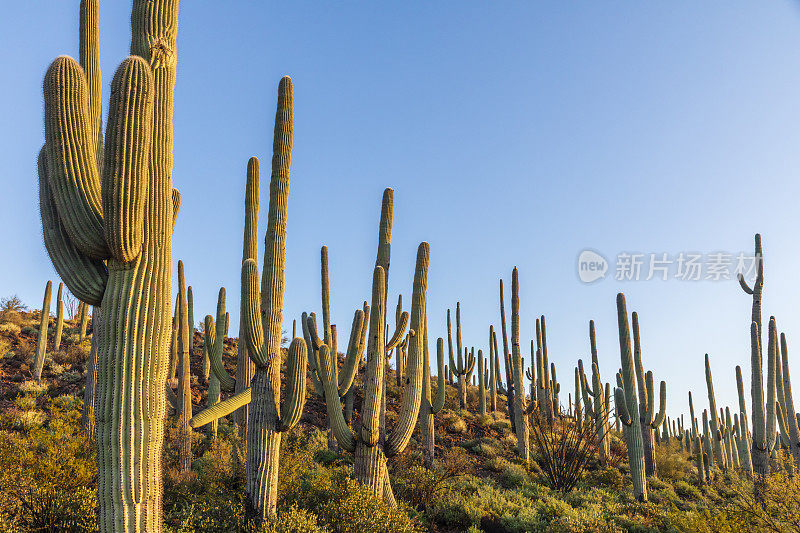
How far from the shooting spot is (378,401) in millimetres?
10367

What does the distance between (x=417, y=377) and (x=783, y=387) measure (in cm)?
1515

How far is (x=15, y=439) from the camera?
33.8 ft

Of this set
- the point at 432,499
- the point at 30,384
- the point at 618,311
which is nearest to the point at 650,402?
the point at 618,311

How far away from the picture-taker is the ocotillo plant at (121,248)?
5.38 meters

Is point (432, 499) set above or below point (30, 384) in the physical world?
below

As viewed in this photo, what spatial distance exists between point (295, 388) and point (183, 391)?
7.06 metres

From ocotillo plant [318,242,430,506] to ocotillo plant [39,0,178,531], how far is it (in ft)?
16.2

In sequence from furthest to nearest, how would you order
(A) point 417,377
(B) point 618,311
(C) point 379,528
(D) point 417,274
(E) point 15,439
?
1. (B) point 618,311
2. (D) point 417,274
3. (A) point 417,377
4. (E) point 15,439
5. (C) point 379,528

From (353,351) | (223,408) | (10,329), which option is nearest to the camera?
(223,408)

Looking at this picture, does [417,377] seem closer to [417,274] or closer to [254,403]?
[417,274]

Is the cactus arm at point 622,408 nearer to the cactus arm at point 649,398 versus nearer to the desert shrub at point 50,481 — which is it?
the cactus arm at point 649,398

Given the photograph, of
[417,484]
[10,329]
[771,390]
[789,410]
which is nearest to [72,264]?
[417,484]

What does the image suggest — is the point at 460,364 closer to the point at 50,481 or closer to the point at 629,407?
the point at 629,407

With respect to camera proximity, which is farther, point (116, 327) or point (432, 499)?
point (432, 499)
